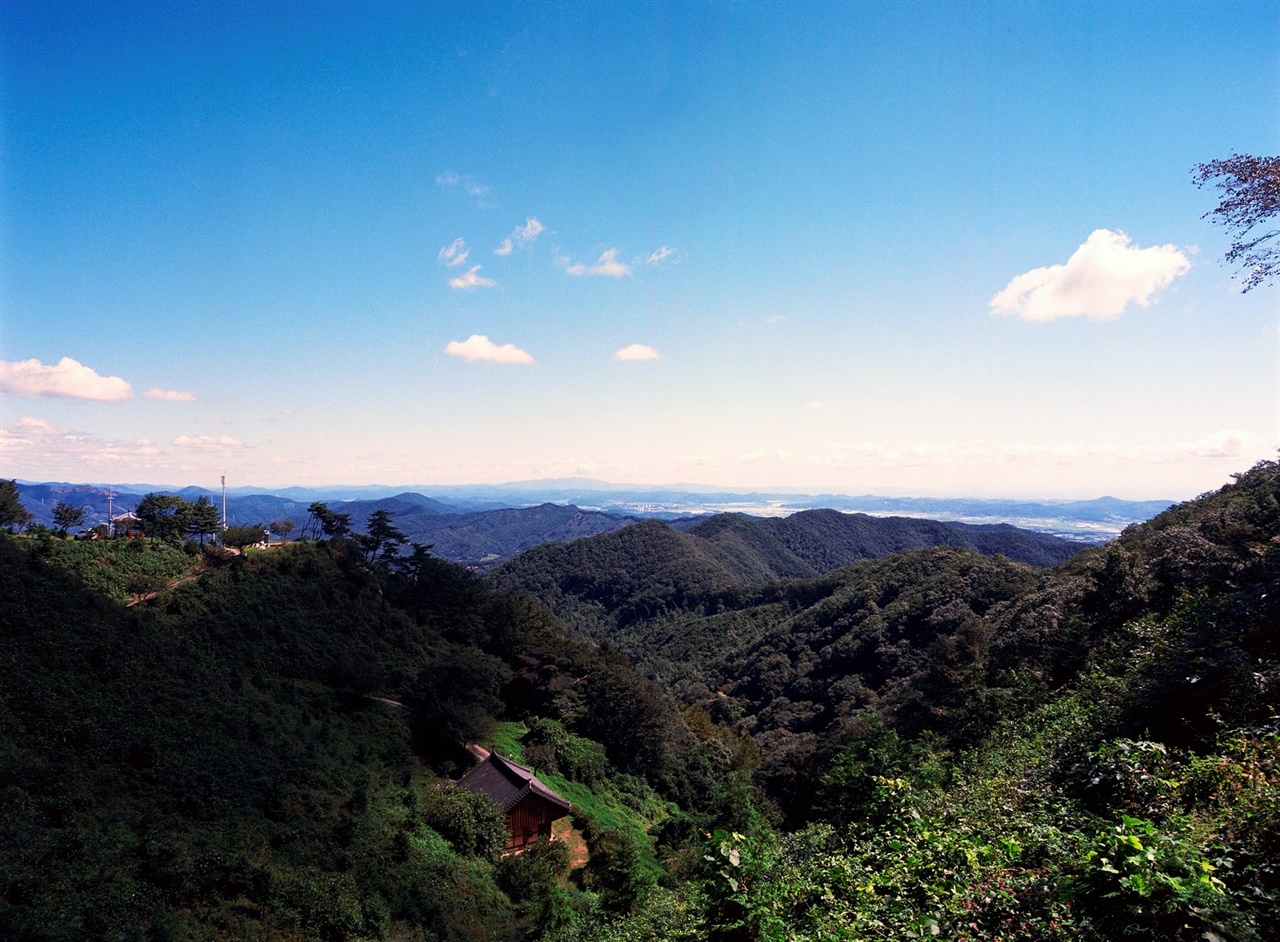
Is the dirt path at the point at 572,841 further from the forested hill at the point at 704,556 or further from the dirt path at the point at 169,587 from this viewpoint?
the forested hill at the point at 704,556

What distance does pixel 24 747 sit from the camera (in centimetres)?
1648

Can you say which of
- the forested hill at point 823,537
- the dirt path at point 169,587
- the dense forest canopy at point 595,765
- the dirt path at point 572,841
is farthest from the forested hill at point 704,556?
the dirt path at point 169,587

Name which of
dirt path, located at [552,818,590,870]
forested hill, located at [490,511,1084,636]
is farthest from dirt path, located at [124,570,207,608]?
forested hill, located at [490,511,1084,636]

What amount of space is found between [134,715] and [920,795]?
79.4 feet

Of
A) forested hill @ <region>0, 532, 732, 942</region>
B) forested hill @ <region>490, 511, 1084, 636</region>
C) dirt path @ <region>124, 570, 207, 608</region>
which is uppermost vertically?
dirt path @ <region>124, 570, 207, 608</region>

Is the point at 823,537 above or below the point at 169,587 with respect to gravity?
below

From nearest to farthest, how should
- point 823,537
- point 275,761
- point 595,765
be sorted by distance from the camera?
point 275,761
point 595,765
point 823,537

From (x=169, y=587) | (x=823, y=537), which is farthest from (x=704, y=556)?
(x=169, y=587)

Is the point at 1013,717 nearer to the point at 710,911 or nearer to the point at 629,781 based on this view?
the point at 710,911

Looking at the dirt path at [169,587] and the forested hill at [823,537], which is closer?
the dirt path at [169,587]

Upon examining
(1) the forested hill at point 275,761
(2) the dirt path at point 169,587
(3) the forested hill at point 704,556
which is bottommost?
(3) the forested hill at point 704,556

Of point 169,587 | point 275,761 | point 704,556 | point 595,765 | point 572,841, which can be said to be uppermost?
point 169,587

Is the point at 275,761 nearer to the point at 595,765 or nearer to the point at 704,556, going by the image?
the point at 595,765

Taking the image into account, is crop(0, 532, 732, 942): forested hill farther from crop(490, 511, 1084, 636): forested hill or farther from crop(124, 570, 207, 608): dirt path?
crop(490, 511, 1084, 636): forested hill
